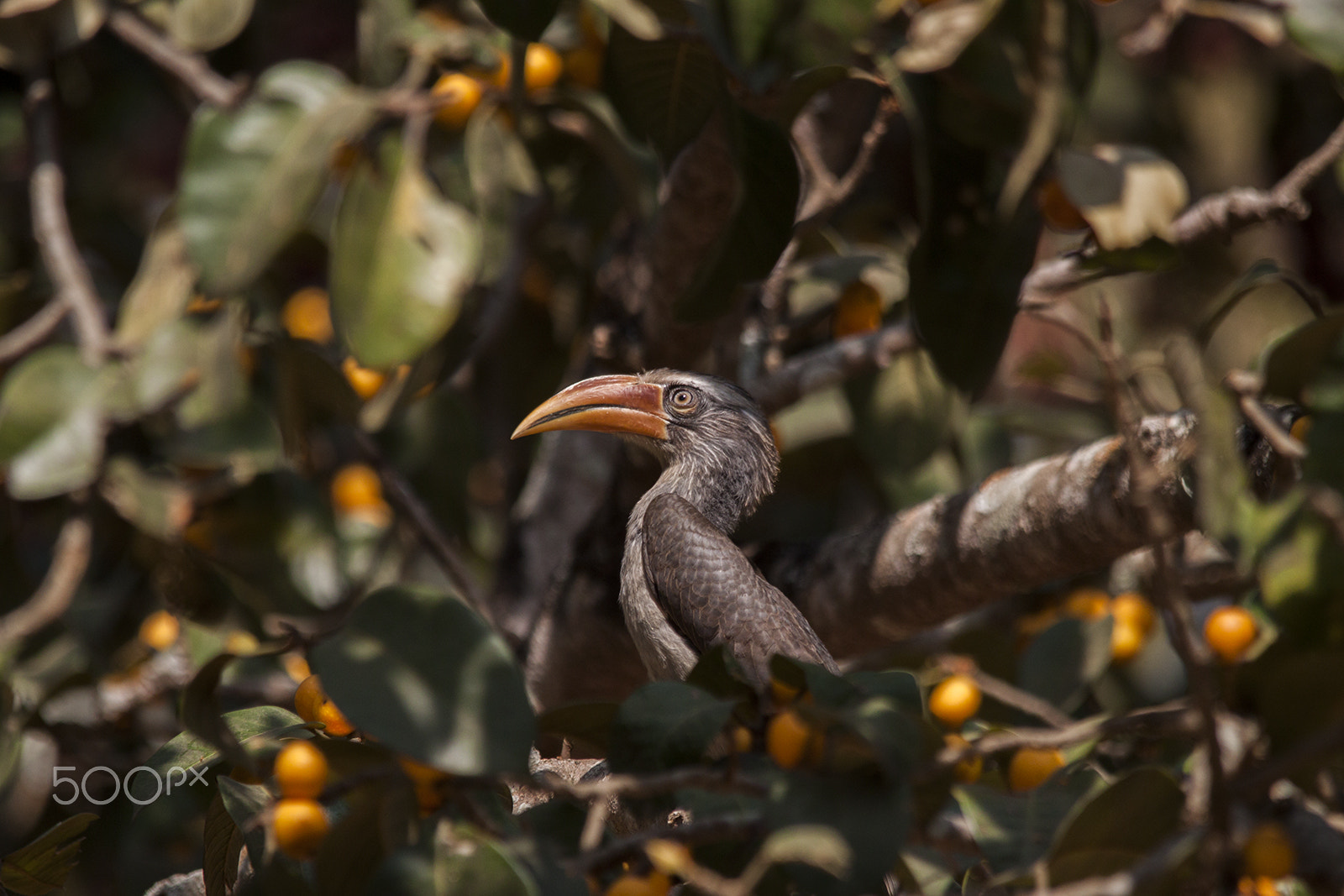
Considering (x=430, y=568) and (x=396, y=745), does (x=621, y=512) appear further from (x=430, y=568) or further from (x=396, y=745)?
(x=396, y=745)

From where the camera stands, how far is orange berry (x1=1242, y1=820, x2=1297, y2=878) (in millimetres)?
1581

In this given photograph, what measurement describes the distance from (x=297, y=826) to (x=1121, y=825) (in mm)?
1106

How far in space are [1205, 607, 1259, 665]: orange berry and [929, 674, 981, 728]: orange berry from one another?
476 mm

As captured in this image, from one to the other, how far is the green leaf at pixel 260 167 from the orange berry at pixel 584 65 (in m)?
1.00

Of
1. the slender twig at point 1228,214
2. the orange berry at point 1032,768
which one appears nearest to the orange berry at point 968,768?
the orange berry at point 1032,768

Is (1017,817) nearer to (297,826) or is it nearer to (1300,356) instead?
(1300,356)

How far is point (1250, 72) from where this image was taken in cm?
684

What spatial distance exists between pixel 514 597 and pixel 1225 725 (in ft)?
8.50

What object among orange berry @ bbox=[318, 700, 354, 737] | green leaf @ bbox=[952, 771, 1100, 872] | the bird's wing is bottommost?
the bird's wing

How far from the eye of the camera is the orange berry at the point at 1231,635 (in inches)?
86.8

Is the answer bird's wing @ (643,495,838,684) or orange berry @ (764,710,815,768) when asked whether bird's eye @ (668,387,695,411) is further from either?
orange berry @ (764,710,815,768)

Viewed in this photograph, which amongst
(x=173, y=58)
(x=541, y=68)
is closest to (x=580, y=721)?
(x=541, y=68)

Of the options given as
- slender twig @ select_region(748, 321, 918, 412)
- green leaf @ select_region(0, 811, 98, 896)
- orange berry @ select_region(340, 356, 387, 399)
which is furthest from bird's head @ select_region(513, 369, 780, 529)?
green leaf @ select_region(0, 811, 98, 896)

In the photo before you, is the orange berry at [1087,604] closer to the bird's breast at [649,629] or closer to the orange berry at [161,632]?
the bird's breast at [649,629]
